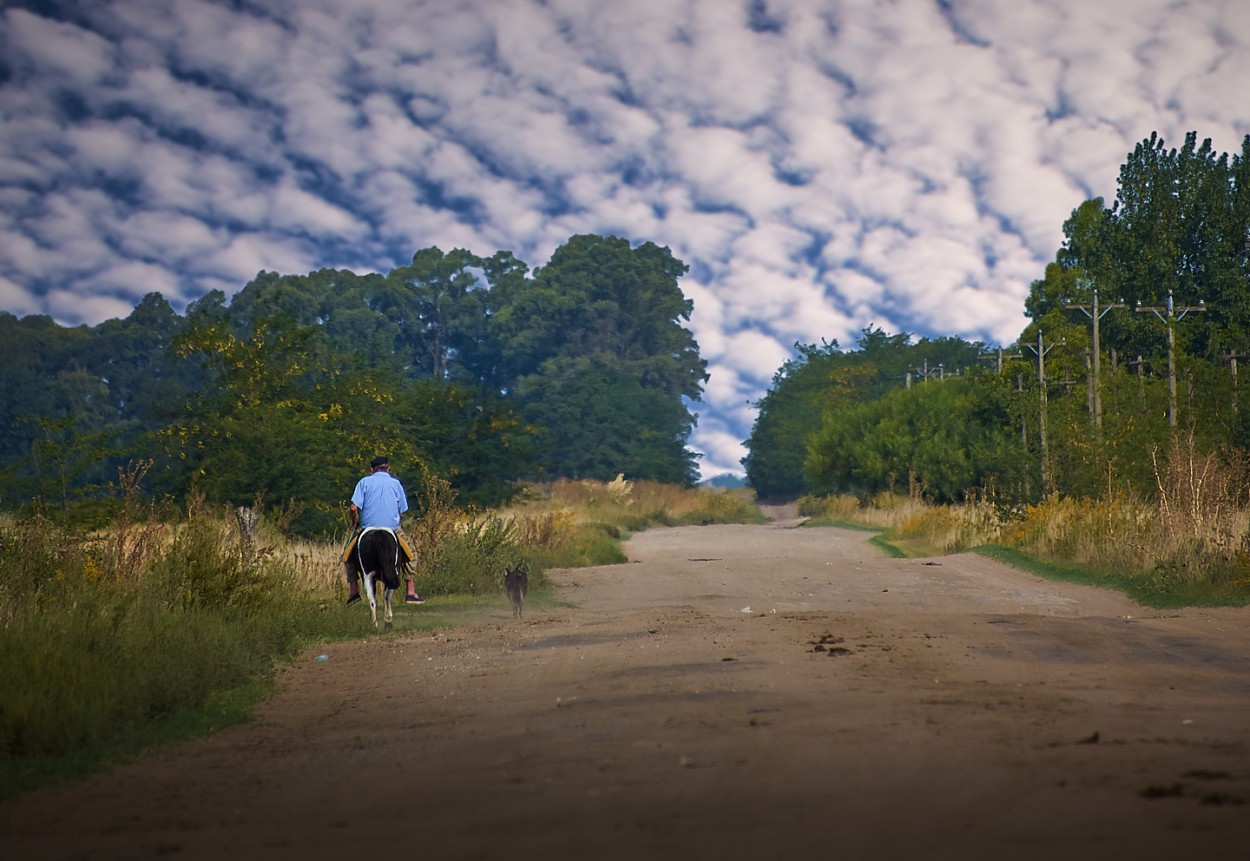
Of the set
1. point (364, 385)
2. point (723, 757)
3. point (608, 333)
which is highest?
point (608, 333)

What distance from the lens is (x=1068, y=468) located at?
1258 inches

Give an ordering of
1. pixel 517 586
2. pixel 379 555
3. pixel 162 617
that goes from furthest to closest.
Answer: pixel 517 586, pixel 379 555, pixel 162 617

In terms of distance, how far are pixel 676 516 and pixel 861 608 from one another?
4719 cm

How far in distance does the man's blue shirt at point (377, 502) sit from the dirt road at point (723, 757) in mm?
2700

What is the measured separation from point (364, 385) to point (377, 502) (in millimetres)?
21181

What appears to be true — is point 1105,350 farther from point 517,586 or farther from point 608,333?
point 608,333

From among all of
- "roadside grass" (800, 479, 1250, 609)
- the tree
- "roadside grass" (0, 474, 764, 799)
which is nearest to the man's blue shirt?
"roadside grass" (0, 474, 764, 799)

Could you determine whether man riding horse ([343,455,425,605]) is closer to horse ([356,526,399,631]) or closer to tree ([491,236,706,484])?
horse ([356,526,399,631])

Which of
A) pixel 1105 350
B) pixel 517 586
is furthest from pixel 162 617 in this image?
pixel 1105 350

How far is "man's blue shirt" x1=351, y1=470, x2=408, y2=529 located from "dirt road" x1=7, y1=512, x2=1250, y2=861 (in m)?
2.70

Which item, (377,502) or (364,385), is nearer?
(377,502)

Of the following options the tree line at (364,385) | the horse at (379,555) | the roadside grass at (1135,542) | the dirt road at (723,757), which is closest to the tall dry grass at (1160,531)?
the roadside grass at (1135,542)

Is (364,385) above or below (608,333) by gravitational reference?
below

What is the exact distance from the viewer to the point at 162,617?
1159 cm
